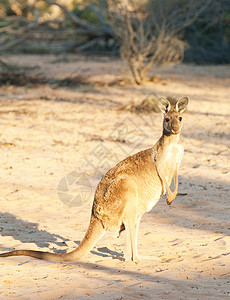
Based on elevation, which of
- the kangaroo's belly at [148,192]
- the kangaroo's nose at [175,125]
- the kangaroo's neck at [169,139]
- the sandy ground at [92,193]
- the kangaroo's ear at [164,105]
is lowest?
the sandy ground at [92,193]

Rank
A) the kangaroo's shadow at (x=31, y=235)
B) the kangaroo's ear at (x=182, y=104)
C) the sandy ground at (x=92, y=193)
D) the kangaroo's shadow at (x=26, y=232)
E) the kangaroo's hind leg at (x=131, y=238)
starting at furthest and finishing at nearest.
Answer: the kangaroo's shadow at (x=26, y=232)
the kangaroo's shadow at (x=31, y=235)
the kangaroo's ear at (x=182, y=104)
the kangaroo's hind leg at (x=131, y=238)
the sandy ground at (x=92, y=193)

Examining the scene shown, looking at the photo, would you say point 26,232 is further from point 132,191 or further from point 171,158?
point 171,158

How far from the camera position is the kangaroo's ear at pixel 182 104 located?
4020 millimetres

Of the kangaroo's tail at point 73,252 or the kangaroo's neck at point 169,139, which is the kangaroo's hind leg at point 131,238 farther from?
the kangaroo's neck at point 169,139

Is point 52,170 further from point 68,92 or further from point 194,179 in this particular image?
point 68,92

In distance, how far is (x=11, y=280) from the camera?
3.56 metres

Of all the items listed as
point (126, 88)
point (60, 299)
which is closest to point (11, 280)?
point (60, 299)

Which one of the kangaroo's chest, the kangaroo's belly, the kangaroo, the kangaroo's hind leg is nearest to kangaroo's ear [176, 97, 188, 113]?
the kangaroo

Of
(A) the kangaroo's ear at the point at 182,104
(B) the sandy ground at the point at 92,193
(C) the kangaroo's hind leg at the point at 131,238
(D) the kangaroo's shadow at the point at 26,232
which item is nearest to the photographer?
(B) the sandy ground at the point at 92,193

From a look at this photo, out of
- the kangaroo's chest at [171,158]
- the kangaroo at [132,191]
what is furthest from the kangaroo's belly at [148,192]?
the kangaroo's chest at [171,158]

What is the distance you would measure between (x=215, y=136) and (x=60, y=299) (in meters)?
6.34

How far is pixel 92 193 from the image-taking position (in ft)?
20.0

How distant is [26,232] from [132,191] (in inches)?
56.9

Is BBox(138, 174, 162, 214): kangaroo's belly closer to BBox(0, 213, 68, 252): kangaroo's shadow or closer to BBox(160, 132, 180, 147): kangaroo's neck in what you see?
BBox(160, 132, 180, 147): kangaroo's neck
